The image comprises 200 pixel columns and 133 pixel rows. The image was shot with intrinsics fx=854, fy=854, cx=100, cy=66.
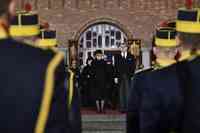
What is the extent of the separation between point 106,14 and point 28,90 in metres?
22.4

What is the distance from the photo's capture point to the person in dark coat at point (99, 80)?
18.4 meters

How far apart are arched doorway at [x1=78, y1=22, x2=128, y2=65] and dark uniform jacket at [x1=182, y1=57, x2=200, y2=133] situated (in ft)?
66.3

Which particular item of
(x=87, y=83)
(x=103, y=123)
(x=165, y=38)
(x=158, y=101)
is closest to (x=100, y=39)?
(x=87, y=83)

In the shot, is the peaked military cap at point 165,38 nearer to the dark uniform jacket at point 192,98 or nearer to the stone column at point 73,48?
the dark uniform jacket at point 192,98

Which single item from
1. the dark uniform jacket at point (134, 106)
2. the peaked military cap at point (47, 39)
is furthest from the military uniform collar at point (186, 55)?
the peaked military cap at point (47, 39)

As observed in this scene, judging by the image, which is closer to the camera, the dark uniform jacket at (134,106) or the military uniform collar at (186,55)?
the military uniform collar at (186,55)

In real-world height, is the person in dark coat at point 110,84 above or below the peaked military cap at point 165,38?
below

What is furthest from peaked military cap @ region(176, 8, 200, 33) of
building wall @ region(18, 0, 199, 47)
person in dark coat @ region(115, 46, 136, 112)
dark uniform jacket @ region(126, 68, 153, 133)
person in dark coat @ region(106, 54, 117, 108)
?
building wall @ region(18, 0, 199, 47)

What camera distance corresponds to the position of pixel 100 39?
1007 inches

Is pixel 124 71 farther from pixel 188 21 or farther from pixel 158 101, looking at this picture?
pixel 158 101

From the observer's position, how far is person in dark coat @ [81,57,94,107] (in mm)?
18844

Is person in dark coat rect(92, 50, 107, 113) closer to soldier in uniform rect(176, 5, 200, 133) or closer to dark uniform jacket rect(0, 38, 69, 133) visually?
soldier in uniform rect(176, 5, 200, 133)

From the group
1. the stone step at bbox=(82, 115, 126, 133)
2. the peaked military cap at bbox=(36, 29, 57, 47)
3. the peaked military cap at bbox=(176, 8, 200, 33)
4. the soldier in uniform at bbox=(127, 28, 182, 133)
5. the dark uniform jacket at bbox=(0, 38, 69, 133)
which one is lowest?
the stone step at bbox=(82, 115, 126, 133)

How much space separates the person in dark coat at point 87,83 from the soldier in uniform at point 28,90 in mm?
14675
